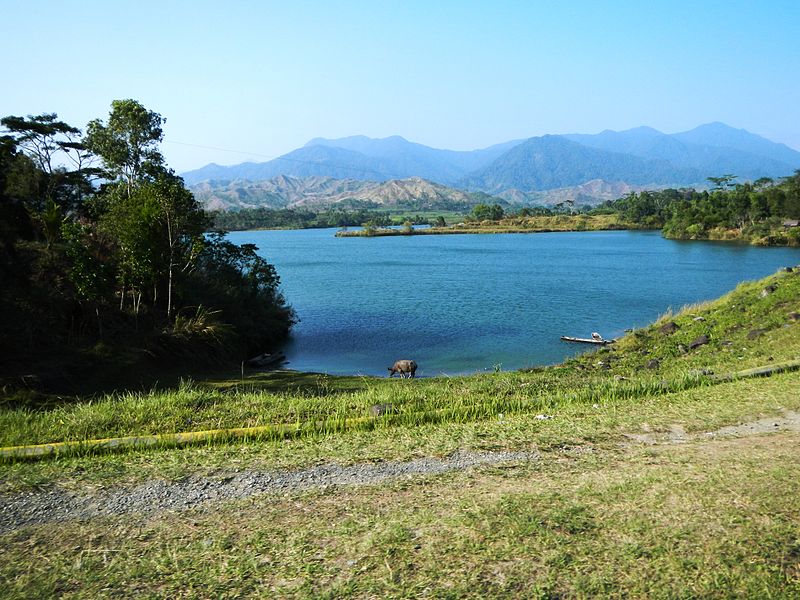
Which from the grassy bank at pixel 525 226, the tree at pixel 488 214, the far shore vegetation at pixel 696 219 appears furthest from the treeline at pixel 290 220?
the far shore vegetation at pixel 696 219

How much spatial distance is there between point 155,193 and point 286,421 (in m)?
14.5

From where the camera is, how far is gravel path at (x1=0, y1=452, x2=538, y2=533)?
→ 5766mm

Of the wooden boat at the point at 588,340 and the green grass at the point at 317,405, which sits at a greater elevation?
the green grass at the point at 317,405

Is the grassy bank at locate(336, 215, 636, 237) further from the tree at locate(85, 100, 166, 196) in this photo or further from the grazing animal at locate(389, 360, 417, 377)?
the grazing animal at locate(389, 360, 417, 377)

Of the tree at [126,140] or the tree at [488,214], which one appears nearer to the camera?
the tree at [126,140]

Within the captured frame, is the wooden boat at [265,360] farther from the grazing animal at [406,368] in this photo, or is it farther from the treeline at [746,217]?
the treeline at [746,217]

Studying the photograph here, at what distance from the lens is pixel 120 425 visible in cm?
859

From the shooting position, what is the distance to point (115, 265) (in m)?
20.8

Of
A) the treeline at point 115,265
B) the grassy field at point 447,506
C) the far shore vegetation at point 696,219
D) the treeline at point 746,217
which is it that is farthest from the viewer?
the far shore vegetation at point 696,219

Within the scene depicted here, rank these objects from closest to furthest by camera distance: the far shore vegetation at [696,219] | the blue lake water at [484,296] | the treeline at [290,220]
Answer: the blue lake water at [484,296] < the far shore vegetation at [696,219] < the treeline at [290,220]

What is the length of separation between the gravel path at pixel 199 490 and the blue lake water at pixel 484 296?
15.4m

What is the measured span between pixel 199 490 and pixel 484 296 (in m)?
35.8

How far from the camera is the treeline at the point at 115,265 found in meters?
18.1

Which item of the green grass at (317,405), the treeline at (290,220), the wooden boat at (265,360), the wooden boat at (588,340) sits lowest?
the wooden boat at (265,360)
